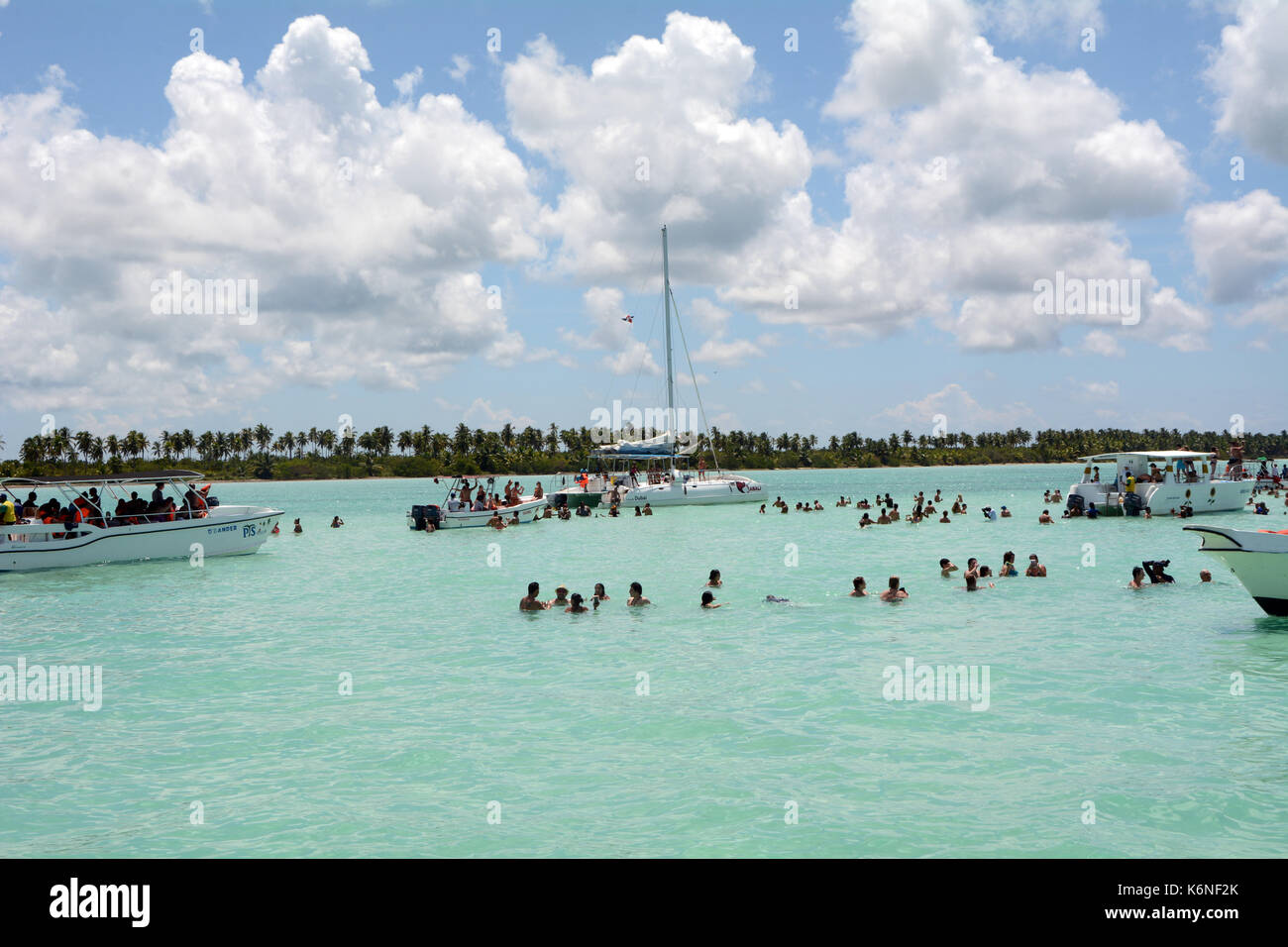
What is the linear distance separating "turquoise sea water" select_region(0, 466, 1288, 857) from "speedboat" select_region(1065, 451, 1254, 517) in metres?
25.7

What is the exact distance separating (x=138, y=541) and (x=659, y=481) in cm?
3656

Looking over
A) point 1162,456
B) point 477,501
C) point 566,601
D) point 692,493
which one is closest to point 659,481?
point 692,493

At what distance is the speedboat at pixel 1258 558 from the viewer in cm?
1775

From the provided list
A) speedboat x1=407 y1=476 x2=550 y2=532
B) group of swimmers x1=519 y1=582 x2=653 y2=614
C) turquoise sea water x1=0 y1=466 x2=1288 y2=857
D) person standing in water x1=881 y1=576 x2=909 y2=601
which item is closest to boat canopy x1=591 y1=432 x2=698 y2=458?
speedboat x1=407 y1=476 x2=550 y2=532

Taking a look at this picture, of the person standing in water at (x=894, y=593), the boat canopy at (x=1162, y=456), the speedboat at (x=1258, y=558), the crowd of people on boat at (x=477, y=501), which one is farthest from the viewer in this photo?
the crowd of people on boat at (x=477, y=501)

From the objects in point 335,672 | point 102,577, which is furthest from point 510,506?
point 335,672

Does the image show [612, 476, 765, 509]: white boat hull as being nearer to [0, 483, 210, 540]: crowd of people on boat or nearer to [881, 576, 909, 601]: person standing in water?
[0, 483, 210, 540]: crowd of people on boat

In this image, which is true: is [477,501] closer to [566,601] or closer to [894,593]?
[566,601]

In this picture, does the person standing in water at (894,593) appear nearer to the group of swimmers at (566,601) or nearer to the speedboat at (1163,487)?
the group of swimmers at (566,601)

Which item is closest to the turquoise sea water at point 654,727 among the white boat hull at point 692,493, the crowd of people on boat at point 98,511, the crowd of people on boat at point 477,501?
the crowd of people on boat at point 98,511

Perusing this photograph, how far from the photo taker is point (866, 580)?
27.0m

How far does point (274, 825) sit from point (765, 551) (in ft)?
93.1

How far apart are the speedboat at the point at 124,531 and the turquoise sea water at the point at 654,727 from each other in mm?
5910

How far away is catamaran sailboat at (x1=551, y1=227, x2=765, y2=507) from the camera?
6156 centimetres
